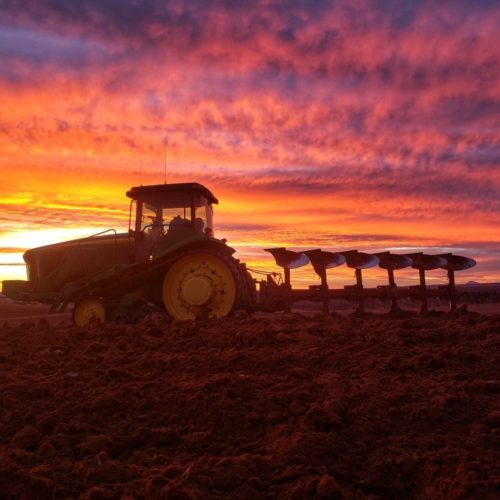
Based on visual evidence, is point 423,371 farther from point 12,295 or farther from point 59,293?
point 12,295

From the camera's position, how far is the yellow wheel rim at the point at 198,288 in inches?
372

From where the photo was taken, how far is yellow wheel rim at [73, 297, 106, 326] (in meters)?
10.6

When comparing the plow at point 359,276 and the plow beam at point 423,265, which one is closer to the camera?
the plow at point 359,276

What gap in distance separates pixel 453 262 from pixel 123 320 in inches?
324

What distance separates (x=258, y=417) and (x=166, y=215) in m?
7.48

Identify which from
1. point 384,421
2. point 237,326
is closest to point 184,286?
point 237,326

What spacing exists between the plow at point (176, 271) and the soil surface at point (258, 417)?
10.0 ft

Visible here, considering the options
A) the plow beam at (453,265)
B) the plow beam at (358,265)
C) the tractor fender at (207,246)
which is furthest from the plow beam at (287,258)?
the plow beam at (453,265)

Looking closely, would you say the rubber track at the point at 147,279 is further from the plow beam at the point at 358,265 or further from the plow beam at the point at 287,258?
the plow beam at the point at 358,265

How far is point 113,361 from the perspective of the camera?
19.0ft

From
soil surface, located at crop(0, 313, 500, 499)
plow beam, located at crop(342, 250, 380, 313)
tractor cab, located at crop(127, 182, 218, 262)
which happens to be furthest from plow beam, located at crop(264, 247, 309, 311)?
soil surface, located at crop(0, 313, 500, 499)

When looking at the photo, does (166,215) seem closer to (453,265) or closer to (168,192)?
(168,192)

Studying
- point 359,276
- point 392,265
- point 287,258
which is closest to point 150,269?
point 287,258

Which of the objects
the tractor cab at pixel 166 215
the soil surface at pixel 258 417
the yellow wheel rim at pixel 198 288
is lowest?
the soil surface at pixel 258 417
